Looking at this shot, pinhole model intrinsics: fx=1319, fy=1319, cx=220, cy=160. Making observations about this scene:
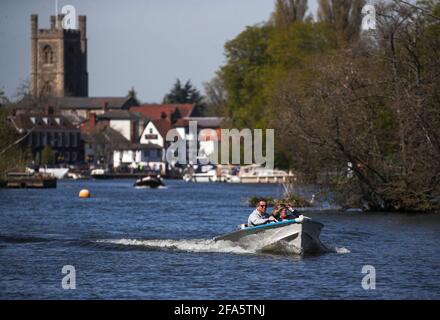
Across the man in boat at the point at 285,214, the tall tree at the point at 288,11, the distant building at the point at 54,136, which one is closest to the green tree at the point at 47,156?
the distant building at the point at 54,136

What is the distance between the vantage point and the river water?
3469 centimetres

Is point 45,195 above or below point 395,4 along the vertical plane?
below

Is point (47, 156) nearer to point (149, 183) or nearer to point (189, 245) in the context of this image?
point (149, 183)

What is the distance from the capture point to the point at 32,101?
16812 cm

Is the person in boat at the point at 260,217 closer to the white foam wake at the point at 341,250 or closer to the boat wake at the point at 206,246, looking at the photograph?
the boat wake at the point at 206,246

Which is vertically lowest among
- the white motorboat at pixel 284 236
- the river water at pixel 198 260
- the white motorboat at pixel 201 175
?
the white motorboat at pixel 201 175

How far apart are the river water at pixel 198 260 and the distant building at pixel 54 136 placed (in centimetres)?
9961

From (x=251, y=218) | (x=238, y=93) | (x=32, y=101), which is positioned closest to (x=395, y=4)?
(x=251, y=218)

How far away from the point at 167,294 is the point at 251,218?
10152 mm

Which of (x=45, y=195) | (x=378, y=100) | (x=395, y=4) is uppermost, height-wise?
(x=395, y=4)

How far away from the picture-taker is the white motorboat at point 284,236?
42.5 meters

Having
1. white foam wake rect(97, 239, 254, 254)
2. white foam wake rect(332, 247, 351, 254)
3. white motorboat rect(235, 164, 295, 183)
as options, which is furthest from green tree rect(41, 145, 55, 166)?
white foam wake rect(332, 247, 351, 254)

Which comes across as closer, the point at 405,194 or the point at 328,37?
the point at 405,194
